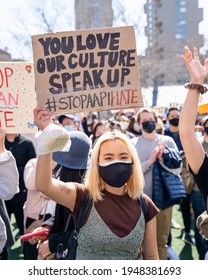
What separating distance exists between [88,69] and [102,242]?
108 centimetres

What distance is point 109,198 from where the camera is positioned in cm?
246

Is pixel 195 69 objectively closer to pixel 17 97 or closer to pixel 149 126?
pixel 17 97

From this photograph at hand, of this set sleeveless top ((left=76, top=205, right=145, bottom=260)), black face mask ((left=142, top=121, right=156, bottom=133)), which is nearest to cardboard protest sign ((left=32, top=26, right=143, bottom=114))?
sleeveless top ((left=76, top=205, right=145, bottom=260))

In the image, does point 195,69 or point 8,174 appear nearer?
point 195,69

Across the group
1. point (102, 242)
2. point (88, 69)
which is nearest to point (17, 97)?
point (88, 69)

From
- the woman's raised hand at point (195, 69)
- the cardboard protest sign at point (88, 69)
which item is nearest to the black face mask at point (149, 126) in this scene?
the cardboard protest sign at point (88, 69)

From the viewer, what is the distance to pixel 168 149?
14.2 ft

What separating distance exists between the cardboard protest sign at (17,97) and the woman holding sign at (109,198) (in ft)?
0.71

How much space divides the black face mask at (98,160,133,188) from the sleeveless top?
0.19 meters

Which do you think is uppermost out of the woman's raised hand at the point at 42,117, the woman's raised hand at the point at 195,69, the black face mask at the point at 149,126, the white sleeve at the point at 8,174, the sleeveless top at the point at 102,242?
the woman's raised hand at the point at 195,69

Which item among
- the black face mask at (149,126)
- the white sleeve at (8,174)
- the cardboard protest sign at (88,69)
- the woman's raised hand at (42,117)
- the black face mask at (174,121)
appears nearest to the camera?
the woman's raised hand at (42,117)

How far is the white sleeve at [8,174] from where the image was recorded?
2.95 m

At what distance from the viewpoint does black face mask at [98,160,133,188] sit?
7.95ft

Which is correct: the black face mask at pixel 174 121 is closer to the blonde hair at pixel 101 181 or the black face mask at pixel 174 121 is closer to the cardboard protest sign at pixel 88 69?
the cardboard protest sign at pixel 88 69
